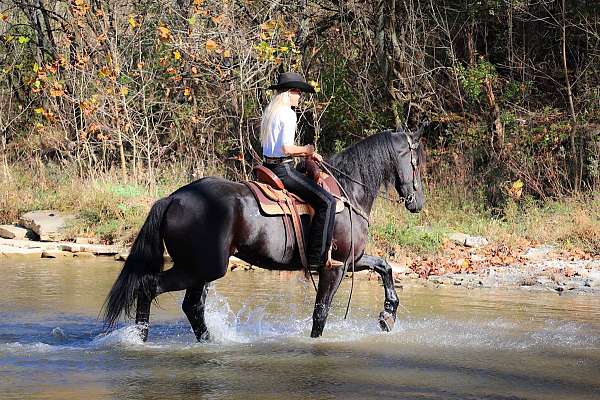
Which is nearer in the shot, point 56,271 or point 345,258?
point 345,258

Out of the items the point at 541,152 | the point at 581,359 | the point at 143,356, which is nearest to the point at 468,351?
the point at 581,359

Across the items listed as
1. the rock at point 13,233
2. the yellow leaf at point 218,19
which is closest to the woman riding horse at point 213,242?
the rock at point 13,233

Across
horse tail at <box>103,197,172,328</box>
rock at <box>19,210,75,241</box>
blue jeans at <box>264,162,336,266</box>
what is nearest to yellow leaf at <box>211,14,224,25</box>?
rock at <box>19,210,75,241</box>

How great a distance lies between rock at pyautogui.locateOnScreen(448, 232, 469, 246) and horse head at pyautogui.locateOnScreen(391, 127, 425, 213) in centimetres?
547

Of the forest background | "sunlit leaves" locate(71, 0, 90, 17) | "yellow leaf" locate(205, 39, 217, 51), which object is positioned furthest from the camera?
"sunlit leaves" locate(71, 0, 90, 17)

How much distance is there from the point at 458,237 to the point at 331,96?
655cm

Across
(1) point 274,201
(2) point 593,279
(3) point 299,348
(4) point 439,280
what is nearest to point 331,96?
(4) point 439,280

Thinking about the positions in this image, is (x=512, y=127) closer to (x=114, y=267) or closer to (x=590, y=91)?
(x=590, y=91)

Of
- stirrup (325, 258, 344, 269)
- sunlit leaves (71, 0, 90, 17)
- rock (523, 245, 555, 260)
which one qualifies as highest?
sunlit leaves (71, 0, 90, 17)

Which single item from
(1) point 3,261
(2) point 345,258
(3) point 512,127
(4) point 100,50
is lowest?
(1) point 3,261

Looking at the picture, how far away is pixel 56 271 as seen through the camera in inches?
548

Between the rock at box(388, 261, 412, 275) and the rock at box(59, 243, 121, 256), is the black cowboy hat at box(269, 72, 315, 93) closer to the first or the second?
the rock at box(388, 261, 412, 275)

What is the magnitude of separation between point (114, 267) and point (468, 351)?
7.34 metres

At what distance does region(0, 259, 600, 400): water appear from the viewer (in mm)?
7043
